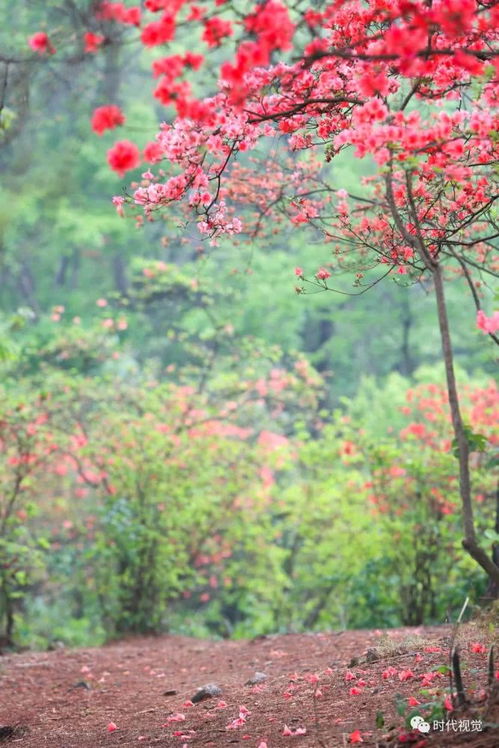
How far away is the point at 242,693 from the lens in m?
4.26

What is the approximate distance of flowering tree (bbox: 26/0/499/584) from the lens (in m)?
2.78

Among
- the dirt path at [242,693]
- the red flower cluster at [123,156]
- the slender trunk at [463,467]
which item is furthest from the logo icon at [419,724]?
the red flower cluster at [123,156]

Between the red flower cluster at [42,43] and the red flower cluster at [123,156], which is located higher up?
the red flower cluster at [42,43]

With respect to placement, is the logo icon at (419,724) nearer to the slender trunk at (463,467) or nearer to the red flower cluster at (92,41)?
the slender trunk at (463,467)

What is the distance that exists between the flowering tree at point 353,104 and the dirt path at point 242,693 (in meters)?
0.77

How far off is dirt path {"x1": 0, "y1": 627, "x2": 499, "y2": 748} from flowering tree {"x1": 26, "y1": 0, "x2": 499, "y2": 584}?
0.77 meters

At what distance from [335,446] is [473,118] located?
6.40 m

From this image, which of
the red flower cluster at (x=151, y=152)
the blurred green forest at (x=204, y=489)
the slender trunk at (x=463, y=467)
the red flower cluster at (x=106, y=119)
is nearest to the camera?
the red flower cluster at (x=106, y=119)

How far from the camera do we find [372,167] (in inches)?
634

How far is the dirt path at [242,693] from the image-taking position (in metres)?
3.23

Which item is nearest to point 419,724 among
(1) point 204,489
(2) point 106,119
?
(2) point 106,119

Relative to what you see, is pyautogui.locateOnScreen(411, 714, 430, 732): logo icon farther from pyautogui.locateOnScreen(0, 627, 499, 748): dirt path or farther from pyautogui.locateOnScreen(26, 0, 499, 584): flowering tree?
pyautogui.locateOnScreen(26, 0, 499, 584): flowering tree

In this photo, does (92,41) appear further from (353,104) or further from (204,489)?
(204,489)

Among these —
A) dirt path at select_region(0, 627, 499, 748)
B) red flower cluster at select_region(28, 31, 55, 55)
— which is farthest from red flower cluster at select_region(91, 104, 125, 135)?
dirt path at select_region(0, 627, 499, 748)
